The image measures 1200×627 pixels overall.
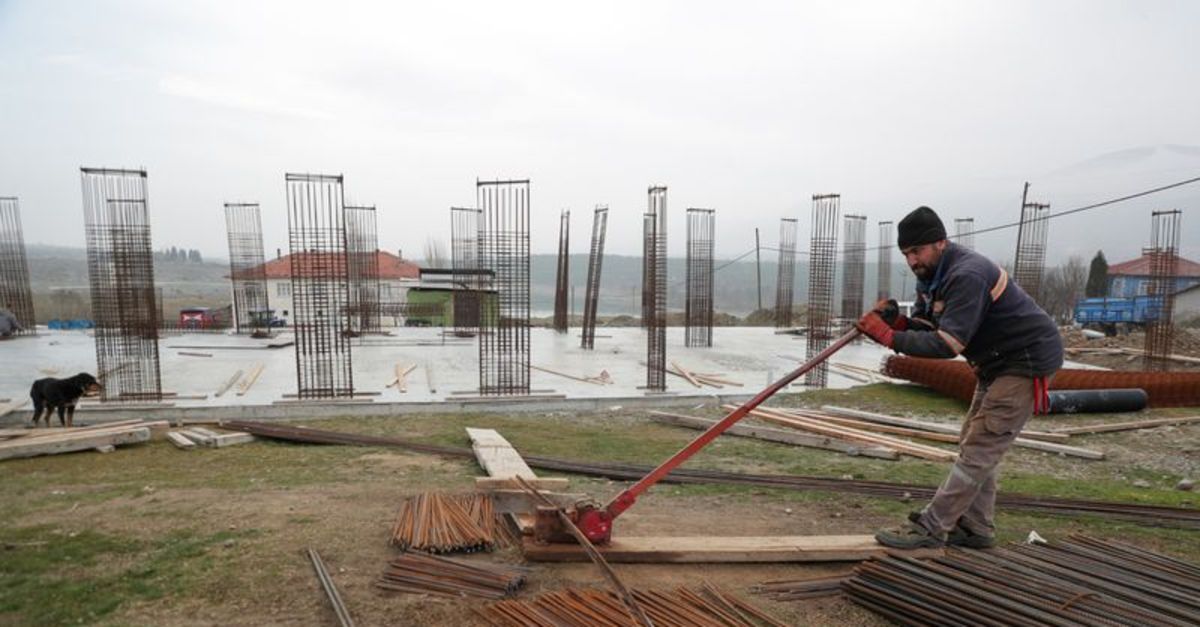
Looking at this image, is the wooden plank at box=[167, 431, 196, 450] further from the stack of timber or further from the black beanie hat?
the black beanie hat

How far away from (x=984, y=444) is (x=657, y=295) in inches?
346

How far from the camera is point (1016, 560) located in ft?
10.2

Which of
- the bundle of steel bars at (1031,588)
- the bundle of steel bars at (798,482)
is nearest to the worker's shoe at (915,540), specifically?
the bundle of steel bars at (1031,588)

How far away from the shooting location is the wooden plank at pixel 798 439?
20.6 ft

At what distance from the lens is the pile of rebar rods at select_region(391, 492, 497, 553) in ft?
11.1

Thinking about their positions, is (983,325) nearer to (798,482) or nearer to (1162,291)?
(798,482)

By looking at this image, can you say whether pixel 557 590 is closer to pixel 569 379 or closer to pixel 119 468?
pixel 119 468

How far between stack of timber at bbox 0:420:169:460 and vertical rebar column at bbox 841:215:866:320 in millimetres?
17098

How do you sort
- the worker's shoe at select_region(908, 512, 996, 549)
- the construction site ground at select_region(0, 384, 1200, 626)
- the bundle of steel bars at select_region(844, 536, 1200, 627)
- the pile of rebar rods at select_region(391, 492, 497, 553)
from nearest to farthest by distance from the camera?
1. the bundle of steel bars at select_region(844, 536, 1200, 627)
2. the construction site ground at select_region(0, 384, 1200, 626)
3. the pile of rebar rods at select_region(391, 492, 497, 553)
4. the worker's shoe at select_region(908, 512, 996, 549)

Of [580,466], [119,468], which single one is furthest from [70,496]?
[580,466]

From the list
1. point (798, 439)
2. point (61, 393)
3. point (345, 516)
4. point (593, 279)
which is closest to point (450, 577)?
point (345, 516)

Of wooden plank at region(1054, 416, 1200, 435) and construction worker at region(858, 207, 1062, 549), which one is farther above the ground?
construction worker at region(858, 207, 1062, 549)

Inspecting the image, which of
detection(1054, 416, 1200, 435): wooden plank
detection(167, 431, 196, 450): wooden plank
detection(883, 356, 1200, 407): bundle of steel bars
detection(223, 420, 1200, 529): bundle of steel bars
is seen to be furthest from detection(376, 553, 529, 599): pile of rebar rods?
detection(883, 356, 1200, 407): bundle of steel bars

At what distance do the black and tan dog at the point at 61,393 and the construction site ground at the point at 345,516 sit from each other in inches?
63.9
